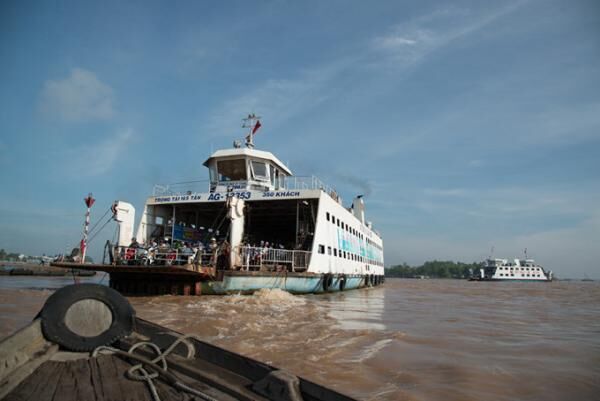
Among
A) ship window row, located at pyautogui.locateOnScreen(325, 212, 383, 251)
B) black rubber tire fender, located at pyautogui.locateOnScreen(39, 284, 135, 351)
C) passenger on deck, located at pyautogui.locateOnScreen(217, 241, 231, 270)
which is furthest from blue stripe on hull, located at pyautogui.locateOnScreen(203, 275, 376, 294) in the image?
black rubber tire fender, located at pyautogui.locateOnScreen(39, 284, 135, 351)

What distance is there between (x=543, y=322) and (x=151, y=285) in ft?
37.9

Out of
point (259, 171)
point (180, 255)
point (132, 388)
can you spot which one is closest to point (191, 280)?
point (180, 255)

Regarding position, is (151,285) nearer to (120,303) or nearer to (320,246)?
(320,246)

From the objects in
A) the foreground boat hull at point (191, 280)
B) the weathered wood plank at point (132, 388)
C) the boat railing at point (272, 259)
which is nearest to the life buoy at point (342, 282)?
the boat railing at point (272, 259)

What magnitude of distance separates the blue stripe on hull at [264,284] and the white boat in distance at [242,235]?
0.03 meters

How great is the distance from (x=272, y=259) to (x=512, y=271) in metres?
74.0

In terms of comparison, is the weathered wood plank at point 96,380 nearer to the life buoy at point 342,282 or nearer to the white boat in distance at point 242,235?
the white boat in distance at point 242,235

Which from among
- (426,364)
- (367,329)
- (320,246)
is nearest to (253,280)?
(320,246)

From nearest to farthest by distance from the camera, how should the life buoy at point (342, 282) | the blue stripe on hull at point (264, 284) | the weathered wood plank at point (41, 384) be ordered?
the weathered wood plank at point (41, 384), the blue stripe on hull at point (264, 284), the life buoy at point (342, 282)

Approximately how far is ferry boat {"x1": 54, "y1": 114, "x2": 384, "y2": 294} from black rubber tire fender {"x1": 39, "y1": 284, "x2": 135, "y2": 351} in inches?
273

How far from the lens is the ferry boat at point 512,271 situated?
7406 centimetres

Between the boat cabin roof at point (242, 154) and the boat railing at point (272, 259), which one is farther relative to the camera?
the boat cabin roof at point (242, 154)

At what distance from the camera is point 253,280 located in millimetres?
12367

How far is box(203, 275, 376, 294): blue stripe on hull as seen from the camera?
1198 centimetres
